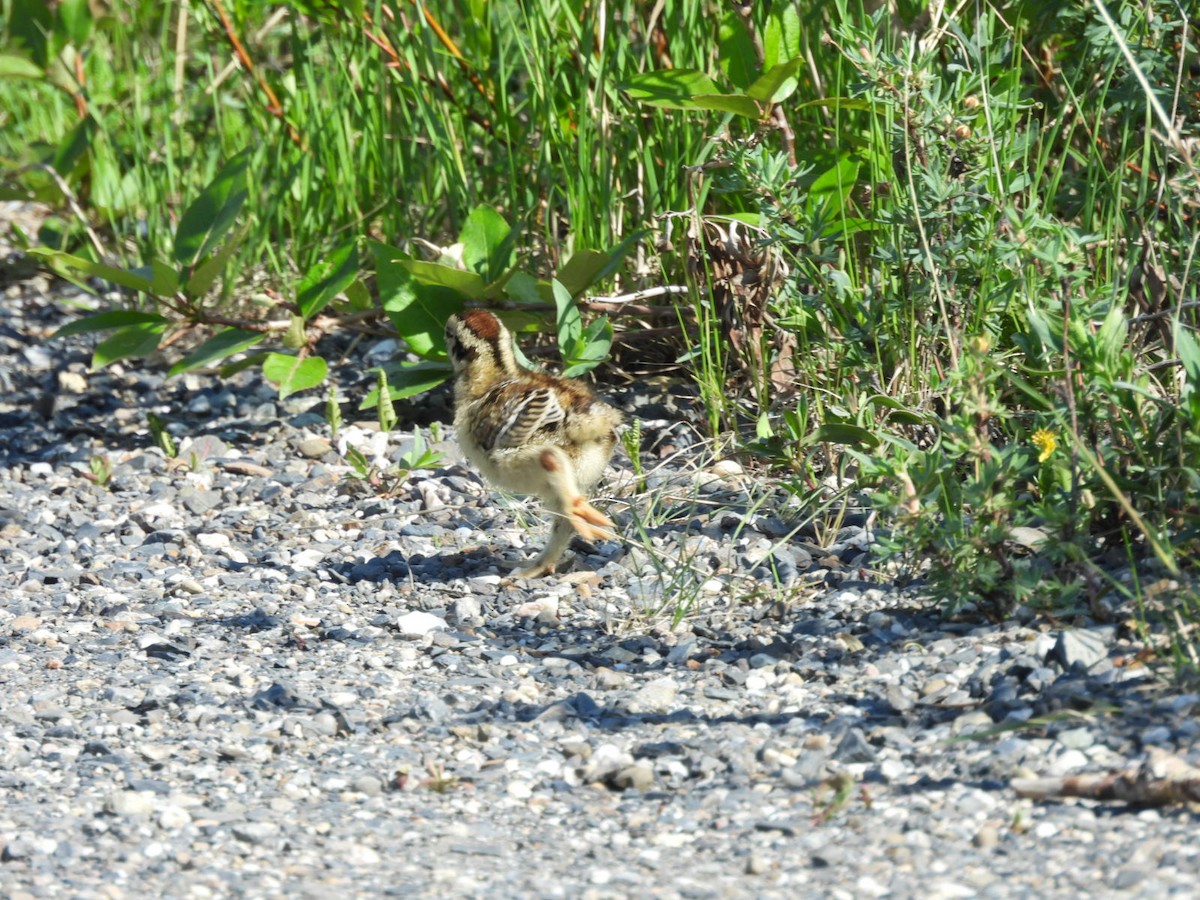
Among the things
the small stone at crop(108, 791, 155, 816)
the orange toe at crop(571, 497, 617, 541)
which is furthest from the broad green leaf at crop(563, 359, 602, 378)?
the small stone at crop(108, 791, 155, 816)

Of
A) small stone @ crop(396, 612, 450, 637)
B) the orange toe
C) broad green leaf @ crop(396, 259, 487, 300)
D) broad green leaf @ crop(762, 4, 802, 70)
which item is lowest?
small stone @ crop(396, 612, 450, 637)

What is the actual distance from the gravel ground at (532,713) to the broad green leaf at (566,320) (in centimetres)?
50

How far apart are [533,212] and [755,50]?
139 cm

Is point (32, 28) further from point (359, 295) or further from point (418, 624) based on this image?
point (418, 624)

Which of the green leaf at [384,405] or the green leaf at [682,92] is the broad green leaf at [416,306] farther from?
the green leaf at [682,92]

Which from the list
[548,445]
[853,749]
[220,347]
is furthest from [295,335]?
[853,749]

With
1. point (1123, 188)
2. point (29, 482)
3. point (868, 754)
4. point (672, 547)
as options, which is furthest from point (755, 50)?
point (29, 482)

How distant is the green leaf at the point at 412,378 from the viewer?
18.0 feet

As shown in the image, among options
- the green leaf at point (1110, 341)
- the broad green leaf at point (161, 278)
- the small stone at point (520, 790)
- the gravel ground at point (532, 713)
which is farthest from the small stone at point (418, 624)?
the broad green leaf at point (161, 278)

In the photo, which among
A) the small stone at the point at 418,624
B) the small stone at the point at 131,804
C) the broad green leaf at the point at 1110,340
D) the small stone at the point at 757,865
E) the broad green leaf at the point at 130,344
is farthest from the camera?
the broad green leaf at the point at 130,344

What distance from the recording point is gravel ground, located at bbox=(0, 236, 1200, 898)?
9.61 ft

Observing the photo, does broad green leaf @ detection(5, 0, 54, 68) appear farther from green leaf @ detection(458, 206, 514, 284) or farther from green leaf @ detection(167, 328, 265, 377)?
green leaf @ detection(458, 206, 514, 284)

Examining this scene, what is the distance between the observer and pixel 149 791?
10.8 feet

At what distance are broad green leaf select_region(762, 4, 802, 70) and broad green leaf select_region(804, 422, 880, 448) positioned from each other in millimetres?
1308
